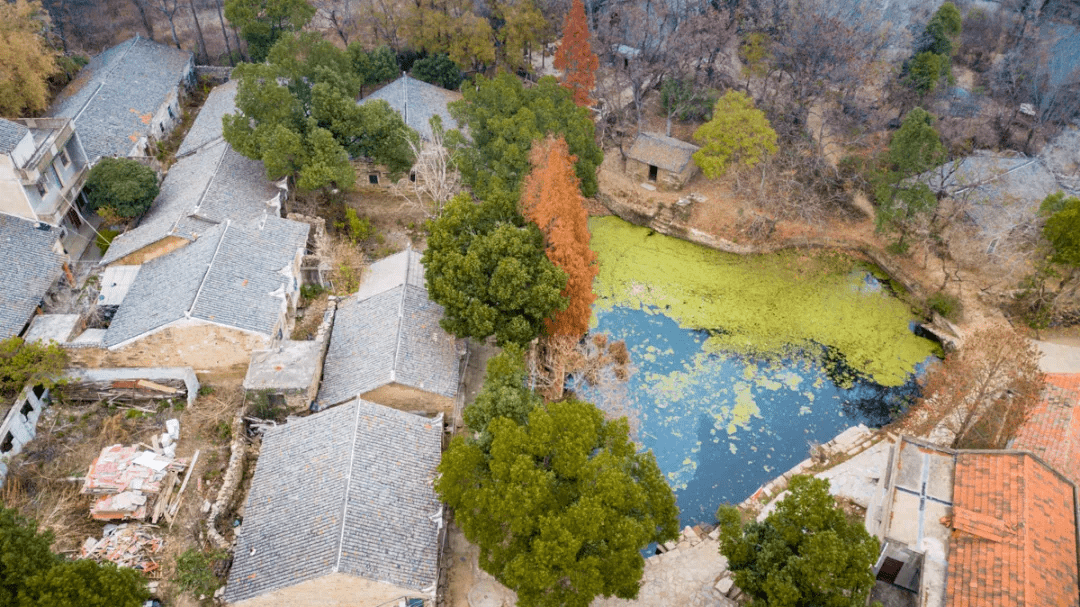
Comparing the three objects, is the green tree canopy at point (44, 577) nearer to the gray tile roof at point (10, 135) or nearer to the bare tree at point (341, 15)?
the gray tile roof at point (10, 135)

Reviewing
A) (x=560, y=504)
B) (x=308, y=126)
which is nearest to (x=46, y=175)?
(x=308, y=126)

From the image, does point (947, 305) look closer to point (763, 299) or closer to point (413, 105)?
point (763, 299)

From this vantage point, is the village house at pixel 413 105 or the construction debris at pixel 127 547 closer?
the construction debris at pixel 127 547

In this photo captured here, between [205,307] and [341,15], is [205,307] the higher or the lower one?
the lower one

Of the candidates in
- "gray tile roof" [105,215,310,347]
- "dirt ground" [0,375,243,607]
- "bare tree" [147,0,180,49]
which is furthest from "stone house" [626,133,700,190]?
"bare tree" [147,0,180,49]

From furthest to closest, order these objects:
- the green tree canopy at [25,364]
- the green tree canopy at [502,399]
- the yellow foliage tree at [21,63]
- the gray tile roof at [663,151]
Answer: the gray tile roof at [663,151], the yellow foliage tree at [21,63], the green tree canopy at [25,364], the green tree canopy at [502,399]

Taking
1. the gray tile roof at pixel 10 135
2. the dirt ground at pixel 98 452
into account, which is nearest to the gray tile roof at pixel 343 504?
the dirt ground at pixel 98 452

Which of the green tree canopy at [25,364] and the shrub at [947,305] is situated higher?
the green tree canopy at [25,364]

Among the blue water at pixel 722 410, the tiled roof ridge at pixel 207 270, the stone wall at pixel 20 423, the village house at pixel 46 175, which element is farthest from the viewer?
the village house at pixel 46 175
